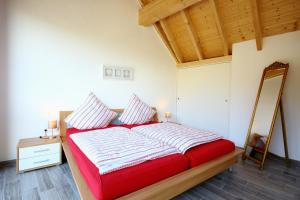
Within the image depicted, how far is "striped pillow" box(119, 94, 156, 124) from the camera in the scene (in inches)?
139

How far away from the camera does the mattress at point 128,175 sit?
139 cm

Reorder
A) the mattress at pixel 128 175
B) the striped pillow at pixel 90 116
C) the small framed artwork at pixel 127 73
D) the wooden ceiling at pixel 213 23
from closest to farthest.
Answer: the mattress at pixel 128 175 → the wooden ceiling at pixel 213 23 → the striped pillow at pixel 90 116 → the small framed artwork at pixel 127 73

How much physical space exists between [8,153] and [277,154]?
185 inches


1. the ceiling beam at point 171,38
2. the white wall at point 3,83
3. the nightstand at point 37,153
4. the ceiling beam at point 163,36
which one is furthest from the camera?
the ceiling beam at point 163,36

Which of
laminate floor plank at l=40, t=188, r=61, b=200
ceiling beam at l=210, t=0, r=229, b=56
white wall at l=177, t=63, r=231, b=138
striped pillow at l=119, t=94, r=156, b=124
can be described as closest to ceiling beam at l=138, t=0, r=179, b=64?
white wall at l=177, t=63, r=231, b=138

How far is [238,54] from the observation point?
3.68 m

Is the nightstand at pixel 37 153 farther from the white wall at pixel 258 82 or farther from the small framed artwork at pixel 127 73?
the white wall at pixel 258 82

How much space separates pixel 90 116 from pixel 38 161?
3.31 feet

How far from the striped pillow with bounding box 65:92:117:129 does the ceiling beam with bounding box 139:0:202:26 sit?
2.12 meters

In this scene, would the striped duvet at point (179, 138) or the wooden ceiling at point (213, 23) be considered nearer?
the striped duvet at point (179, 138)

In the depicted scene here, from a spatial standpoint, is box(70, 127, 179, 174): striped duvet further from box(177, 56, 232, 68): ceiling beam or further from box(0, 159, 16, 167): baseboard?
box(177, 56, 232, 68): ceiling beam

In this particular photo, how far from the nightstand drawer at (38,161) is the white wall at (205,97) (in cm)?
335

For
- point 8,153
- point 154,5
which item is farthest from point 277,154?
point 8,153

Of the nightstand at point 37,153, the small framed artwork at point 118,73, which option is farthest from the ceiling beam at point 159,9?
the nightstand at point 37,153
